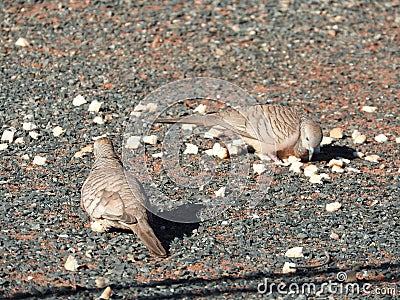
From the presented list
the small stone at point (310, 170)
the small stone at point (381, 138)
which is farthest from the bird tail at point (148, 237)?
the small stone at point (381, 138)

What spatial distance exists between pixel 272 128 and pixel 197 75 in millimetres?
2172

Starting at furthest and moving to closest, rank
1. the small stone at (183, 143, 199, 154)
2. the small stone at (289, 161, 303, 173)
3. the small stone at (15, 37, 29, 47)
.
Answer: the small stone at (15, 37, 29, 47)
the small stone at (183, 143, 199, 154)
the small stone at (289, 161, 303, 173)

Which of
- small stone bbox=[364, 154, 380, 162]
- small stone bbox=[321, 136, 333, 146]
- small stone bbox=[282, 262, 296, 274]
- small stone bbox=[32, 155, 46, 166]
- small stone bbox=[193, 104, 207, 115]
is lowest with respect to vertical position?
small stone bbox=[321, 136, 333, 146]

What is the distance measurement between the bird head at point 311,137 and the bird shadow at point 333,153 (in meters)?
0.17

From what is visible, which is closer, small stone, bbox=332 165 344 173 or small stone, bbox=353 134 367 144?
small stone, bbox=332 165 344 173

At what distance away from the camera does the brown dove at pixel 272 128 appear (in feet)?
26.0

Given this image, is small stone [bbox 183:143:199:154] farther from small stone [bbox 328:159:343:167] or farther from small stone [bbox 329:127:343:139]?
small stone [bbox 329:127:343:139]

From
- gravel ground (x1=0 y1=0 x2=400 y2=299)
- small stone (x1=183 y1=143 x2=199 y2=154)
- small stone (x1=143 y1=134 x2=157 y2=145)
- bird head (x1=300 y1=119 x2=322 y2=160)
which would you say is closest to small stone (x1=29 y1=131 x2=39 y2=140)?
gravel ground (x1=0 y1=0 x2=400 y2=299)

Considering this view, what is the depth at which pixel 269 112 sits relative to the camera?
820cm

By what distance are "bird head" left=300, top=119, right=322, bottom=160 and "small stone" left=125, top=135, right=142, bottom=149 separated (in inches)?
67.1

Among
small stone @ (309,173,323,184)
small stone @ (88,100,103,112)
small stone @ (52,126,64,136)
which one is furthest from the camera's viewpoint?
small stone @ (88,100,103,112)

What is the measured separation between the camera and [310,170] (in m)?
7.74

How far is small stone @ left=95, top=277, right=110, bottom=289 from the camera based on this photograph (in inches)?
226

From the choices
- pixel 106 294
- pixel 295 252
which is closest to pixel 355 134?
pixel 295 252
